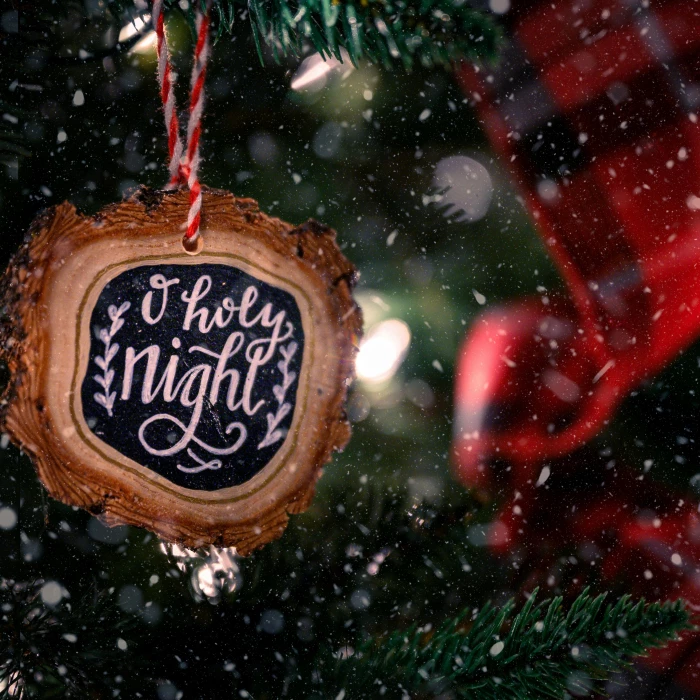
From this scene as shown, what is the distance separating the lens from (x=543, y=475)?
547mm

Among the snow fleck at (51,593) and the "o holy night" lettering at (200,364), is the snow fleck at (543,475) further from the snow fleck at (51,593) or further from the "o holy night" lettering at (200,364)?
the snow fleck at (51,593)

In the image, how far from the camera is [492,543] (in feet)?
1.84

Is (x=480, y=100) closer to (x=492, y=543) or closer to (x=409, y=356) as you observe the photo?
(x=409, y=356)

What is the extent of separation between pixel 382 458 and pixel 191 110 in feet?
1.09

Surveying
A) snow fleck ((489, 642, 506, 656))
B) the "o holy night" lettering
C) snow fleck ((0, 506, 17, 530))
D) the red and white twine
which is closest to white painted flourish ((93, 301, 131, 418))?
the "o holy night" lettering

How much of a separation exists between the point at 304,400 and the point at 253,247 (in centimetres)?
14

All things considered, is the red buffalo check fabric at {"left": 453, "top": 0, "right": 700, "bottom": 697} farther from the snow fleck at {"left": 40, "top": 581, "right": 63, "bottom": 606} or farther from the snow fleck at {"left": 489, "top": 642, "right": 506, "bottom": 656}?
the snow fleck at {"left": 40, "top": 581, "right": 63, "bottom": 606}

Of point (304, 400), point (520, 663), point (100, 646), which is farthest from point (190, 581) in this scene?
point (520, 663)

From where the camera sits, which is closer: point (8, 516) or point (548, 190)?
point (548, 190)

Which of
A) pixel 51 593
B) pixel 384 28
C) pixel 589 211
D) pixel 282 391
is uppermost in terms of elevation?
pixel 384 28

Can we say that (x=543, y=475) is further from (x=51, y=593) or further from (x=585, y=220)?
(x=51, y=593)

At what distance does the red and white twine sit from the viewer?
458 mm

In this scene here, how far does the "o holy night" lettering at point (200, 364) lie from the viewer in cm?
53

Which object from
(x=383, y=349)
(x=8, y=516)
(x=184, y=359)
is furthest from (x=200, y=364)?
(x=8, y=516)
